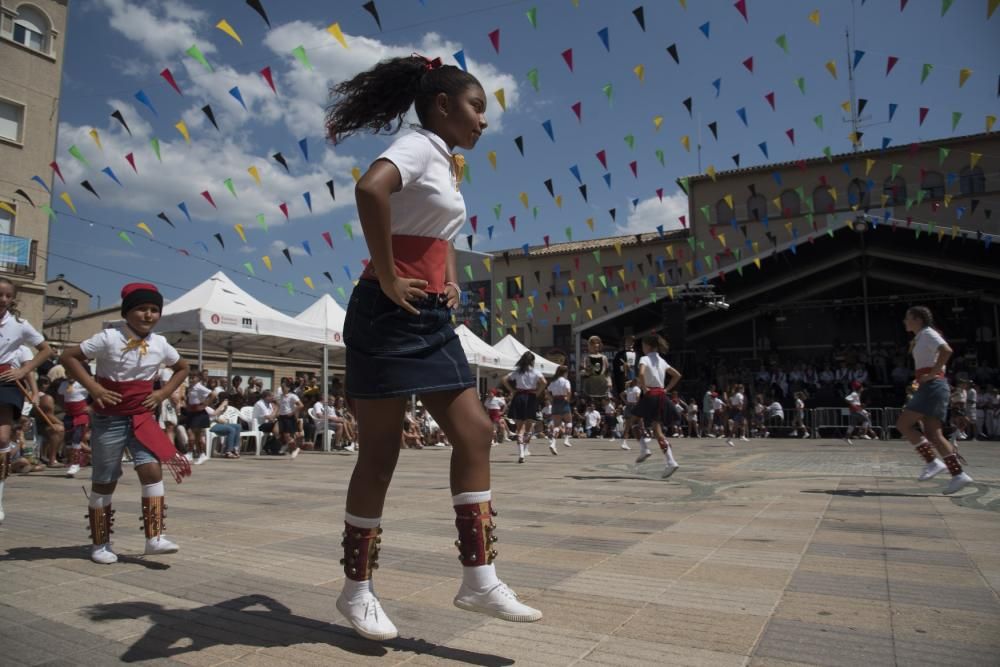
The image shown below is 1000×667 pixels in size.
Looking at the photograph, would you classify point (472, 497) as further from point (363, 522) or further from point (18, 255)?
point (18, 255)

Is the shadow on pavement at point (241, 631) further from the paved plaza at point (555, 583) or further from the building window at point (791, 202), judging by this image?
the building window at point (791, 202)

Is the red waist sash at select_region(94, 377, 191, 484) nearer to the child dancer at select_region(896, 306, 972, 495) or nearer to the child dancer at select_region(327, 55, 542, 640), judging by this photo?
the child dancer at select_region(327, 55, 542, 640)

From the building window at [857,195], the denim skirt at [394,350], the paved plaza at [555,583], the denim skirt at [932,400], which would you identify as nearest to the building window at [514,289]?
the building window at [857,195]

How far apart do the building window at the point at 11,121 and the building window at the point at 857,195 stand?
111 ft

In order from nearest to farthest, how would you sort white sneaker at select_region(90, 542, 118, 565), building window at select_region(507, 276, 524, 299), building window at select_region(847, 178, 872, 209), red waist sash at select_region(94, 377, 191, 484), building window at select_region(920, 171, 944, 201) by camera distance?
white sneaker at select_region(90, 542, 118, 565) < red waist sash at select_region(94, 377, 191, 484) < building window at select_region(920, 171, 944, 201) < building window at select_region(847, 178, 872, 209) < building window at select_region(507, 276, 524, 299)

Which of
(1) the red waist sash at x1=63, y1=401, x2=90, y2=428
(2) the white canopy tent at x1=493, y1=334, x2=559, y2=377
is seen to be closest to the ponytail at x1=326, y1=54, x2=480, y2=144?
(1) the red waist sash at x1=63, y1=401, x2=90, y2=428

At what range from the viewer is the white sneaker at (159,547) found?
11.4 ft

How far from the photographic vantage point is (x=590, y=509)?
5359 millimetres

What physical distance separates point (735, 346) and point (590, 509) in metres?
29.2

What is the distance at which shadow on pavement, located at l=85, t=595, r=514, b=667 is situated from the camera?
211 cm

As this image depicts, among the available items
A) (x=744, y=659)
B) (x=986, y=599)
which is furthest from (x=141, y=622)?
(x=986, y=599)

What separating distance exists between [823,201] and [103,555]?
3710cm

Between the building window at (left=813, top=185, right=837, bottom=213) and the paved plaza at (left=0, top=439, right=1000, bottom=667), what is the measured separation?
31927 millimetres

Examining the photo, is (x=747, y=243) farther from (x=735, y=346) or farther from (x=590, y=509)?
(x=590, y=509)
